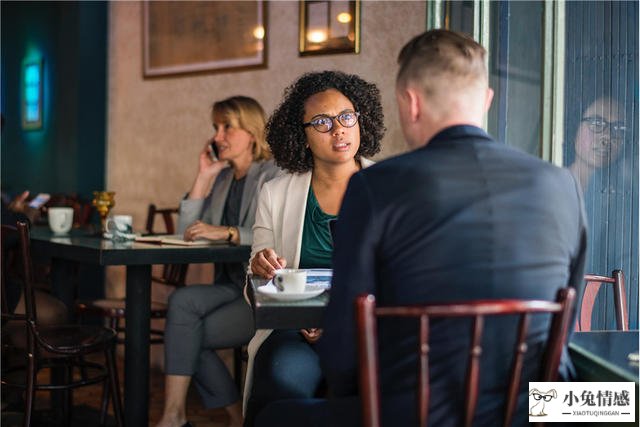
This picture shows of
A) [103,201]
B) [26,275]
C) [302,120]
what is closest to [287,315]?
[302,120]

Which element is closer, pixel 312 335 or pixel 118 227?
pixel 312 335

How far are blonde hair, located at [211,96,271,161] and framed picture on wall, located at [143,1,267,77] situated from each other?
2.59 ft

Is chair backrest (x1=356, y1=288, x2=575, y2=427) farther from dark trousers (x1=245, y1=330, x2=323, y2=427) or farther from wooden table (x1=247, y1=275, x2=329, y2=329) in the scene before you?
dark trousers (x1=245, y1=330, x2=323, y2=427)

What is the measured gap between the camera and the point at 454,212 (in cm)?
140

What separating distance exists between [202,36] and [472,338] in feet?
12.3

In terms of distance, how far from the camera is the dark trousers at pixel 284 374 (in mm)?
2137

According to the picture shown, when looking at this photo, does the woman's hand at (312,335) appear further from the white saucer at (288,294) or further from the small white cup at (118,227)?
the small white cup at (118,227)

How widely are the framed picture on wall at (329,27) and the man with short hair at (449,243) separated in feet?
8.05

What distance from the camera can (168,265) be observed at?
4414mm

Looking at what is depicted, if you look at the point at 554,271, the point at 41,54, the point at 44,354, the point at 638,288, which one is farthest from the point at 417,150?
the point at 41,54

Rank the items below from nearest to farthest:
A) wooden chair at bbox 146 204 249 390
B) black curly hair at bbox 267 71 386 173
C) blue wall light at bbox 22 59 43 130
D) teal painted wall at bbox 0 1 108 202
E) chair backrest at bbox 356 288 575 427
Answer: chair backrest at bbox 356 288 575 427 → black curly hair at bbox 267 71 386 173 → wooden chair at bbox 146 204 249 390 → teal painted wall at bbox 0 1 108 202 → blue wall light at bbox 22 59 43 130

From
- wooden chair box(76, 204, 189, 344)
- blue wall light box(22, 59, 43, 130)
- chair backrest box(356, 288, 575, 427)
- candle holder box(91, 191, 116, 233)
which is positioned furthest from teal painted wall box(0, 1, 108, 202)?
chair backrest box(356, 288, 575, 427)

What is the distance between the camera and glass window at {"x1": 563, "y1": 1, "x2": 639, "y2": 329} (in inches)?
95.5

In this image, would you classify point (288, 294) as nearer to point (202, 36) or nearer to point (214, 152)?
point (214, 152)
